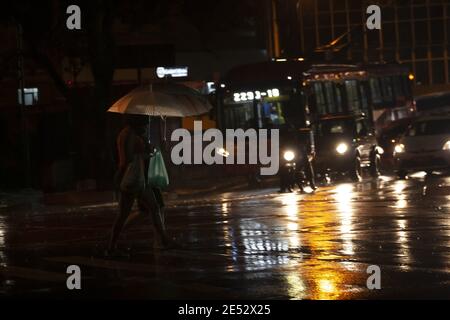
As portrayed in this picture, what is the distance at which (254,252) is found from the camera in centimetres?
1448

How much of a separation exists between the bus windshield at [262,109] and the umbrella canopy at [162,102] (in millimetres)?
15976

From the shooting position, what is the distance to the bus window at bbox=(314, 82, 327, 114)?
34.4m

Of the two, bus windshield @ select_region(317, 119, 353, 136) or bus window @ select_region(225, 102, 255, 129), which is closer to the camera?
bus windshield @ select_region(317, 119, 353, 136)

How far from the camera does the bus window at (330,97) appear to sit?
35.6 m

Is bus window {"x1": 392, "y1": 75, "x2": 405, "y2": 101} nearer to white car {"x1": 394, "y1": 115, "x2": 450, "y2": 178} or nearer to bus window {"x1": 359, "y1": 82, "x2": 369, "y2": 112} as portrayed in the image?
bus window {"x1": 359, "y1": 82, "x2": 369, "y2": 112}

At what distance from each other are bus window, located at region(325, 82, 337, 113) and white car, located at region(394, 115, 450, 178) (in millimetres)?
4721

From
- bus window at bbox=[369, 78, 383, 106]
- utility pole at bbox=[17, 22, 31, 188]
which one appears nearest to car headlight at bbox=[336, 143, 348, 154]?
bus window at bbox=[369, 78, 383, 106]

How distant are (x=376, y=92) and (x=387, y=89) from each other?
1.21 meters

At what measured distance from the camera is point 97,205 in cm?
2777

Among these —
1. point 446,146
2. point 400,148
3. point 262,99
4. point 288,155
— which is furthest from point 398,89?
point 288,155

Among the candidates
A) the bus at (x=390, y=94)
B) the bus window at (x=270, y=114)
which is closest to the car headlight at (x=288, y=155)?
the bus window at (x=270, y=114)

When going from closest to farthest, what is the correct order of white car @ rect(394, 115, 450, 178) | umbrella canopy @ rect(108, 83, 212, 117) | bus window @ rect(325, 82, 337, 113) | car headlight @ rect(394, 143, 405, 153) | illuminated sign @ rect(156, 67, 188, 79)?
umbrella canopy @ rect(108, 83, 212, 117) → white car @ rect(394, 115, 450, 178) → car headlight @ rect(394, 143, 405, 153) → bus window @ rect(325, 82, 337, 113) → illuminated sign @ rect(156, 67, 188, 79)

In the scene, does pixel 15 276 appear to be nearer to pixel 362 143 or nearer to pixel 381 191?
pixel 381 191

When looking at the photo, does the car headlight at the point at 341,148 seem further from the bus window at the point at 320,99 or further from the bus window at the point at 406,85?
the bus window at the point at 406,85
